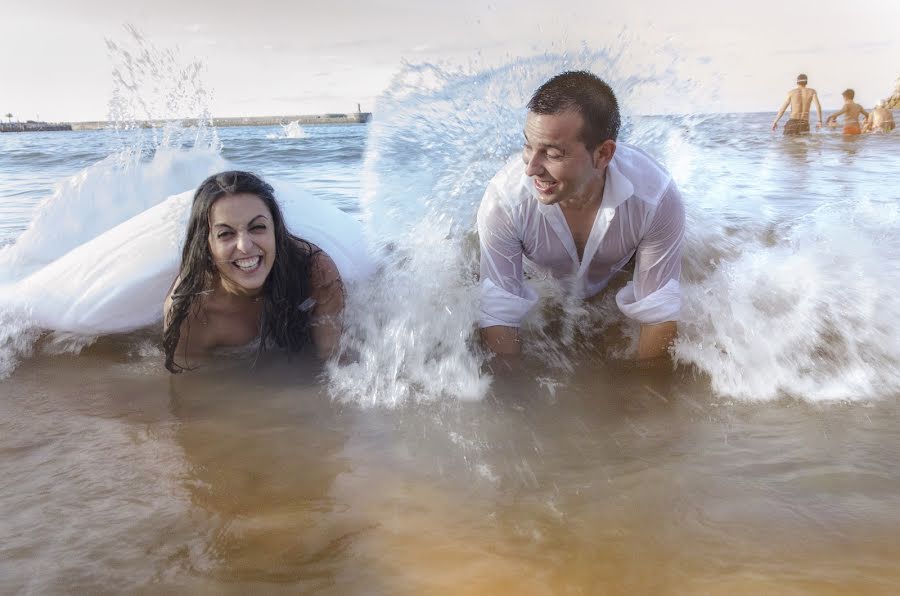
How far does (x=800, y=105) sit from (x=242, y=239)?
16.0m

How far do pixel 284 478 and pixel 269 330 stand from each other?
1.31 m

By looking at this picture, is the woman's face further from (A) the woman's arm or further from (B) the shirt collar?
(B) the shirt collar

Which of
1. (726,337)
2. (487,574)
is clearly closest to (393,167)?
(726,337)

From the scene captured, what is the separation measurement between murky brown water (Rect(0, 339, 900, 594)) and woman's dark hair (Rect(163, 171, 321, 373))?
1.42ft

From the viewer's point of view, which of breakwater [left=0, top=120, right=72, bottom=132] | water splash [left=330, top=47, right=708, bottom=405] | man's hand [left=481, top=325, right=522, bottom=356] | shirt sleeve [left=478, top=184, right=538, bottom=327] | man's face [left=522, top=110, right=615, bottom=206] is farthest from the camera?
breakwater [left=0, top=120, right=72, bottom=132]

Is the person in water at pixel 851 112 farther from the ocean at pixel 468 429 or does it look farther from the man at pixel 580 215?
the man at pixel 580 215


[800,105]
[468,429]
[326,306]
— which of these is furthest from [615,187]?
[800,105]

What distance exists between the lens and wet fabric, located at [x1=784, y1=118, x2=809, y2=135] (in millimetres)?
15695

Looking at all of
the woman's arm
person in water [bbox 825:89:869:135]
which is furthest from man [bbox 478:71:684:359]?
person in water [bbox 825:89:869:135]

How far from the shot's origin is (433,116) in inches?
182

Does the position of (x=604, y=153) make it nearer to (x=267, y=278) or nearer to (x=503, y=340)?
(x=503, y=340)

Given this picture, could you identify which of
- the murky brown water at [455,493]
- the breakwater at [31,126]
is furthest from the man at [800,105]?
the breakwater at [31,126]

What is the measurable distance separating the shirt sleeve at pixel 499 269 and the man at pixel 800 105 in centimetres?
1485

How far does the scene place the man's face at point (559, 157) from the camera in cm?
281
